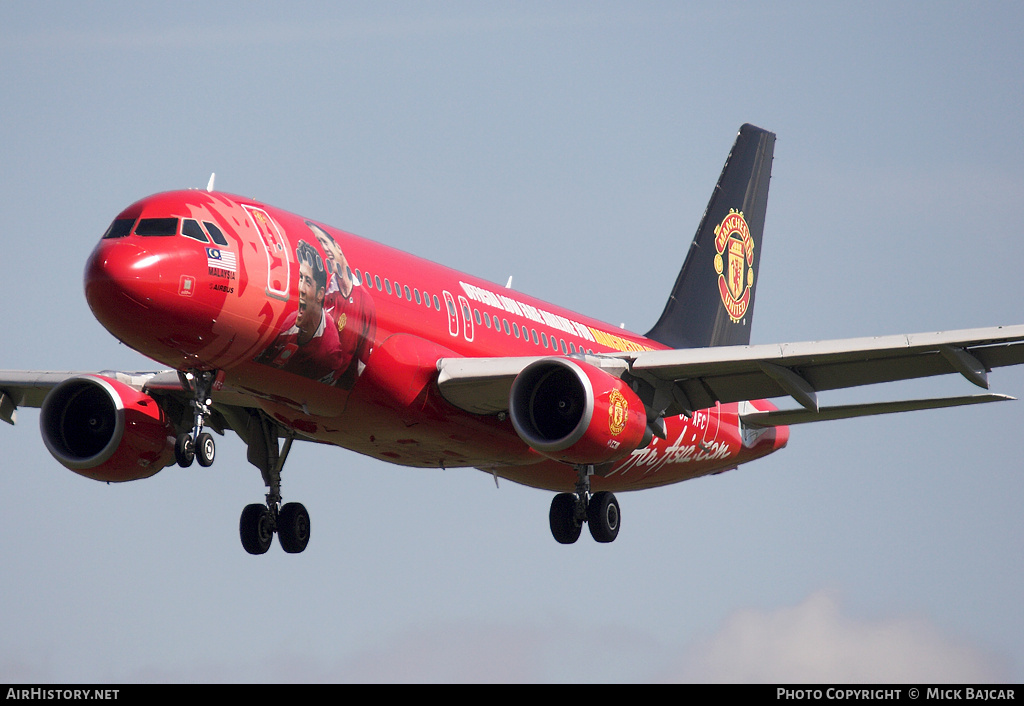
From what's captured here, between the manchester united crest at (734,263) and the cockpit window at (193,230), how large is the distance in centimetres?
2001

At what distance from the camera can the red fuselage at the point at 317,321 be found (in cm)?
2184

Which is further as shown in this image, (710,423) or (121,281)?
(710,423)

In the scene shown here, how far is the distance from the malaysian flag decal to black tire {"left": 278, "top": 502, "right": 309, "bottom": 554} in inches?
329

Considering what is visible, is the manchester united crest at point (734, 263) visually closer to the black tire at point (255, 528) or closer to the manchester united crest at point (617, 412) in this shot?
the manchester united crest at point (617, 412)

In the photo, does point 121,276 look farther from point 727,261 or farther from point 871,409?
point 727,261

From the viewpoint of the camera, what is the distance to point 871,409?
29188mm

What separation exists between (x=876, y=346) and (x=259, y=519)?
503 inches

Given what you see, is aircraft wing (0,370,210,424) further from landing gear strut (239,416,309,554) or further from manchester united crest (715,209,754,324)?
manchester united crest (715,209,754,324)

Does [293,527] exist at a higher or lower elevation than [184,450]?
lower

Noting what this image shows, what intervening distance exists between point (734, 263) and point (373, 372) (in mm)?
18031

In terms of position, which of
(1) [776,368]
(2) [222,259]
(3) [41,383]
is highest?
(2) [222,259]

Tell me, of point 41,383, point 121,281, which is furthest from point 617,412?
point 41,383

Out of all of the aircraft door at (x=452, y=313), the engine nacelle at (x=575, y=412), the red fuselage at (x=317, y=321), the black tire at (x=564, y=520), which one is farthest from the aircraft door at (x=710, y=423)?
the aircraft door at (x=452, y=313)

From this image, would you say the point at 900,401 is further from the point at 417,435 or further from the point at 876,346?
the point at 417,435
